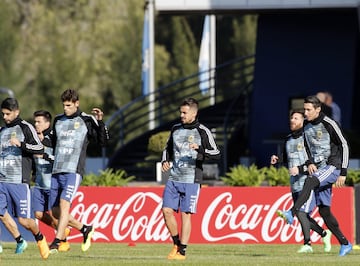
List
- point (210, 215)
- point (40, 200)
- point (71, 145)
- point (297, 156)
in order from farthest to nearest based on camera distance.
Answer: point (210, 215), point (40, 200), point (297, 156), point (71, 145)

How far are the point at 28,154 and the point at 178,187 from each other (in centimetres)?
196

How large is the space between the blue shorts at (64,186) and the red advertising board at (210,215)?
463 cm

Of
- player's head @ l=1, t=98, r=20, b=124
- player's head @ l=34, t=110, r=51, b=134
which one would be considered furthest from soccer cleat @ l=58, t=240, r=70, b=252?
player's head @ l=1, t=98, r=20, b=124

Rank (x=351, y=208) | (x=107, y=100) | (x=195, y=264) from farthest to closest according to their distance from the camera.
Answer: (x=107, y=100) < (x=351, y=208) < (x=195, y=264)

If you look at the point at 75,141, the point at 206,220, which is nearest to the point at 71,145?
the point at 75,141

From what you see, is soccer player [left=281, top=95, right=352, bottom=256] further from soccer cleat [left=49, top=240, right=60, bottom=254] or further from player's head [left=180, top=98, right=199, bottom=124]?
soccer cleat [left=49, top=240, right=60, bottom=254]

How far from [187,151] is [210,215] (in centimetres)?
475

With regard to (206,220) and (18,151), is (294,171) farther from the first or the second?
(206,220)

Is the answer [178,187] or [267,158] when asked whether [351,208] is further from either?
[267,158]

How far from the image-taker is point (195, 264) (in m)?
16.4

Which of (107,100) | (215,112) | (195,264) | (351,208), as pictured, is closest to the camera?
(195,264)

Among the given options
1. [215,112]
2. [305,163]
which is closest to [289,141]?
[305,163]

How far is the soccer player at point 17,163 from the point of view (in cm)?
1742

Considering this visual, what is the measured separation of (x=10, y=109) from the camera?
686 inches
